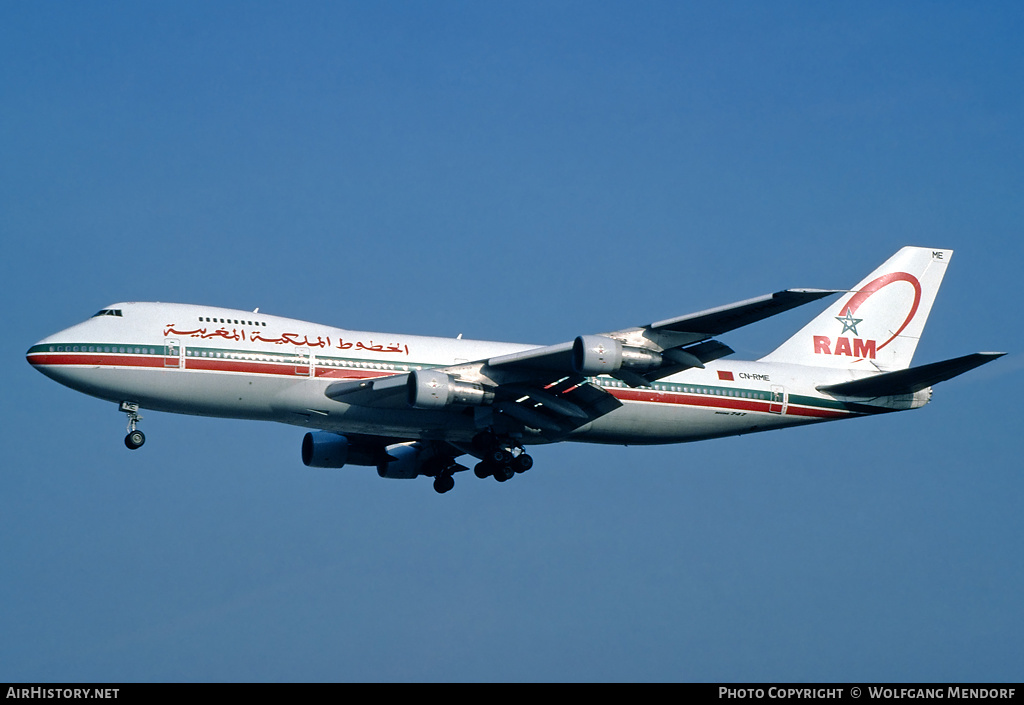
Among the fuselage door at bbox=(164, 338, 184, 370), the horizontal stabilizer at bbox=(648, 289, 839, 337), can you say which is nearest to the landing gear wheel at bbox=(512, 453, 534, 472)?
the horizontal stabilizer at bbox=(648, 289, 839, 337)

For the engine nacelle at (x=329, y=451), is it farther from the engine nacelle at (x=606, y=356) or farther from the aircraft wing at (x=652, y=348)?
the engine nacelle at (x=606, y=356)

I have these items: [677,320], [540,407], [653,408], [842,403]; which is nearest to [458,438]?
[540,407]

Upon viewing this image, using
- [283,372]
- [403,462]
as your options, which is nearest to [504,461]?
[403,462]

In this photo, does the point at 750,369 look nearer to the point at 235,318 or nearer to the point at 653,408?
the point at 653,408

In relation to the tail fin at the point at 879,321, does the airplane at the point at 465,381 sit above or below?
below

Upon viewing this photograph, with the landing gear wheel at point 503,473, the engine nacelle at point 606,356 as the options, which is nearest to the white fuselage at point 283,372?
the landing gear wheel at point 503,473

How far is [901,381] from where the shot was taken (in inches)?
1817

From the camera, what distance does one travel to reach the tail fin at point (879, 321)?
50.4 m

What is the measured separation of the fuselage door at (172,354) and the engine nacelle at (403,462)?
11.0m

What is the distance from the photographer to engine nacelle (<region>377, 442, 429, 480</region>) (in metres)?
50.3

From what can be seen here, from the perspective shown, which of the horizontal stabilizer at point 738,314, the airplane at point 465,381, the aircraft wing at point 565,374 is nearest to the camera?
the horizontal stabilizer at point 738,314
